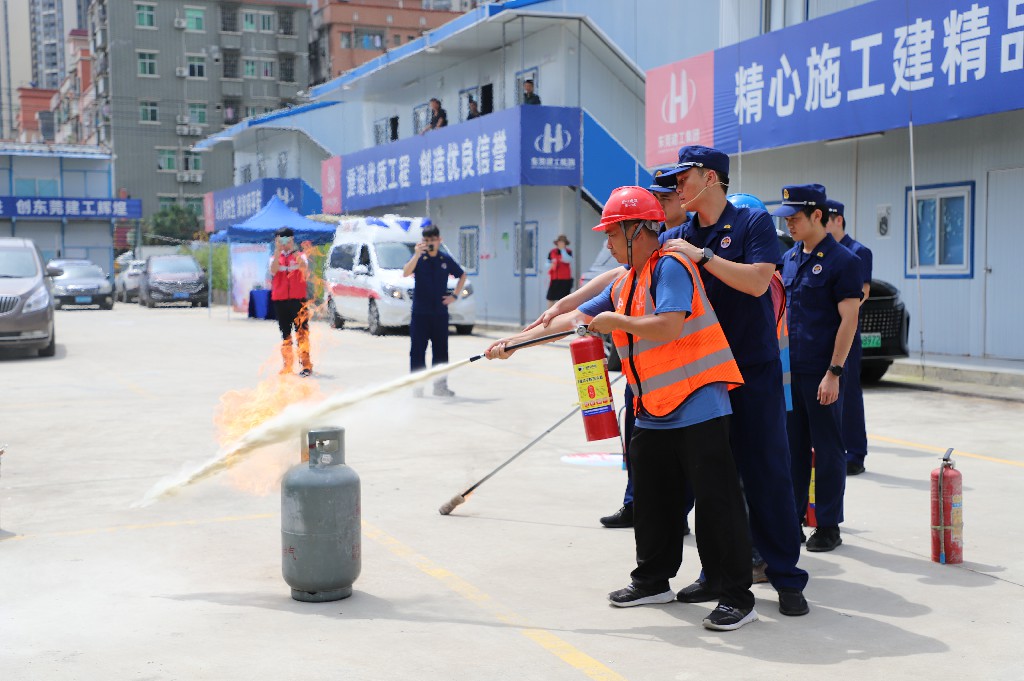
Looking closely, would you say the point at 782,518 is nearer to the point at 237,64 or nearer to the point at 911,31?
the point at 911,31

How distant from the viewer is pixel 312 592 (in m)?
5.15

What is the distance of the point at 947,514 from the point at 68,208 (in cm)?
5950

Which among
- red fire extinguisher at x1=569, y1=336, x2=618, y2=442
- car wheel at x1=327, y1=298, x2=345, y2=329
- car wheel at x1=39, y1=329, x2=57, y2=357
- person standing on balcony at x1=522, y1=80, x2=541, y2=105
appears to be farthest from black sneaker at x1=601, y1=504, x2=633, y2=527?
car wheel at x1=327, y1=298, x2=345, y2=329

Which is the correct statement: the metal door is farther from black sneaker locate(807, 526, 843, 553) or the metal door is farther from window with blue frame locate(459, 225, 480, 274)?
window with blue frame locate(459, 225, 480, 274)

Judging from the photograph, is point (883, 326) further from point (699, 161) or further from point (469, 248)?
point (469, 248)

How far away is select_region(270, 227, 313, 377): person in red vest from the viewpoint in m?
15.6

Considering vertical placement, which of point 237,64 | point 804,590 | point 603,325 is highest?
point 237,64

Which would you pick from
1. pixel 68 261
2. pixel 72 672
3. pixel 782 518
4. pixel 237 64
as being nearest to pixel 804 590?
pixel 782 518

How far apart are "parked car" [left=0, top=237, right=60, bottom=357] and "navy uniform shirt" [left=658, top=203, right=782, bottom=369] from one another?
1562cm

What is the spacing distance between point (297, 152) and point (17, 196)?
18111 mm

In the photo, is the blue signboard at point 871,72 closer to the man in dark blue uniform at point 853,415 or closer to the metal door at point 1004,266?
the metal door at point 1004,266

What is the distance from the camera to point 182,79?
3356 inches

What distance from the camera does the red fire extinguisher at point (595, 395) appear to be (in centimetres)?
552

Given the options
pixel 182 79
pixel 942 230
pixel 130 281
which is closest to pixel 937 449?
pixel 942 230
